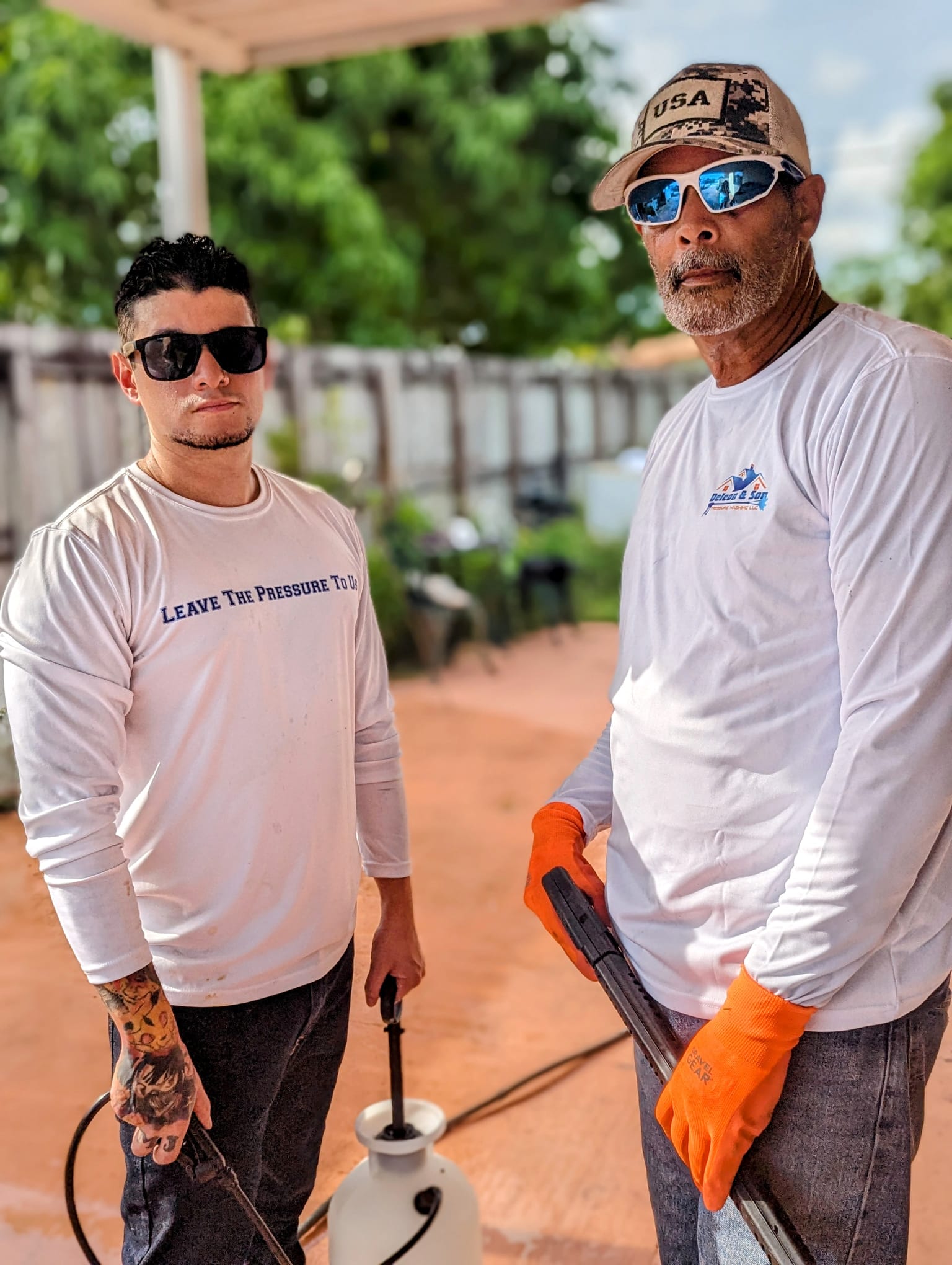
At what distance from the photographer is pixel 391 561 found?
30.9 ft

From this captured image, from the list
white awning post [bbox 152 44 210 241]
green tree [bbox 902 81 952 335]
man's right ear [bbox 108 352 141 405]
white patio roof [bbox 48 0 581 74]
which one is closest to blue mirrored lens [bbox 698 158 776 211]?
man's right ear [bbox 108 352 141 405]

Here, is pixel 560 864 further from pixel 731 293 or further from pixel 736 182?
pixel 736 182

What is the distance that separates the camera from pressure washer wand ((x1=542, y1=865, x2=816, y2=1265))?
1486 millimetres

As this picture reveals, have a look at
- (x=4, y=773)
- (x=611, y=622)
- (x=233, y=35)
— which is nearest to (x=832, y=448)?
(x=4, y=773)

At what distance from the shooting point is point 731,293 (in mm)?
1582

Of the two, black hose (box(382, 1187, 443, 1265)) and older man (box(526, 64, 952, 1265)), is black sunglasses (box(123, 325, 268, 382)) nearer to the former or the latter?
older man (box(526, 64, 952, 1265))

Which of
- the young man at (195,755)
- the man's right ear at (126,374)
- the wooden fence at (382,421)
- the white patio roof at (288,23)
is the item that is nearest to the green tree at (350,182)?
the wooden fence at (382,421)

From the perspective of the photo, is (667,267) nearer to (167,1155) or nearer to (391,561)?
(167,1155)

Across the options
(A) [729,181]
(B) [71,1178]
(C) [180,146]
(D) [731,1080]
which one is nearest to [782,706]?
(D) [731,1080]

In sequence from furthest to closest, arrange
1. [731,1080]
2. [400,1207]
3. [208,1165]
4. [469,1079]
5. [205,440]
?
1. [469,1079]
2. [400,1207]
3. [205,440]
4. [208,1165]
5. [731,1080]

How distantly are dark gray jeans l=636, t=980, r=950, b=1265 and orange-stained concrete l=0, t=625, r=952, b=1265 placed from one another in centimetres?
55

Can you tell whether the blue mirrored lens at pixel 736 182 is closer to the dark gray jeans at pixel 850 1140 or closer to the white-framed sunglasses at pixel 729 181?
the white-framed sunglasses at pixel 729 181

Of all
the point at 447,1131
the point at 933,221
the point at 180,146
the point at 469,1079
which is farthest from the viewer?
the point at 933,221

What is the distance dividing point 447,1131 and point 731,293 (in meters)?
2.43
